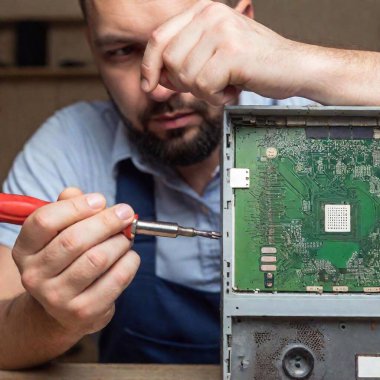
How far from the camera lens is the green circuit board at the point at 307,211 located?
2.65 feet

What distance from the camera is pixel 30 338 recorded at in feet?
3.19

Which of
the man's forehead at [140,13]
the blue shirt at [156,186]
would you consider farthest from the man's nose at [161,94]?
the blue shirt at [156,186]

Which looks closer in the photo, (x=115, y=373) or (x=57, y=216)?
(x=57, y=216)

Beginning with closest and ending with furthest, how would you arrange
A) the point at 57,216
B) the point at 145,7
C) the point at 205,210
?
1. the point at 57,216
2. the point at 145,7
3. the point at 205,210

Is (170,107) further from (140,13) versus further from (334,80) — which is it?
(334,80)

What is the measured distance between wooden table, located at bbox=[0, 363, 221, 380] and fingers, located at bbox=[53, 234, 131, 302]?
174 mm

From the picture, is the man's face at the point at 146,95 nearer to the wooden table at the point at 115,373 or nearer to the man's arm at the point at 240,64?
the man's arm at the point at 240,64

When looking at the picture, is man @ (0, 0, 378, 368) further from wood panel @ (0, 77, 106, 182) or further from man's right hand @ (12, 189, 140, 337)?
wood panel @ (0, 77, 106, 182)

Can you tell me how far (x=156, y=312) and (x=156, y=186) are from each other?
11.1 inches

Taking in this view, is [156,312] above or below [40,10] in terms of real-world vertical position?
below

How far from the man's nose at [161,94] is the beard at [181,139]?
0.03m

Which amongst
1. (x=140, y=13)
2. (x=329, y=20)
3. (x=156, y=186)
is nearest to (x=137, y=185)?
(x=156, y=186)

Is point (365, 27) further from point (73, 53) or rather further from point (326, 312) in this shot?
point (326, 312)

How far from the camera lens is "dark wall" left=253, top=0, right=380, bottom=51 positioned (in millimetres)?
2109
